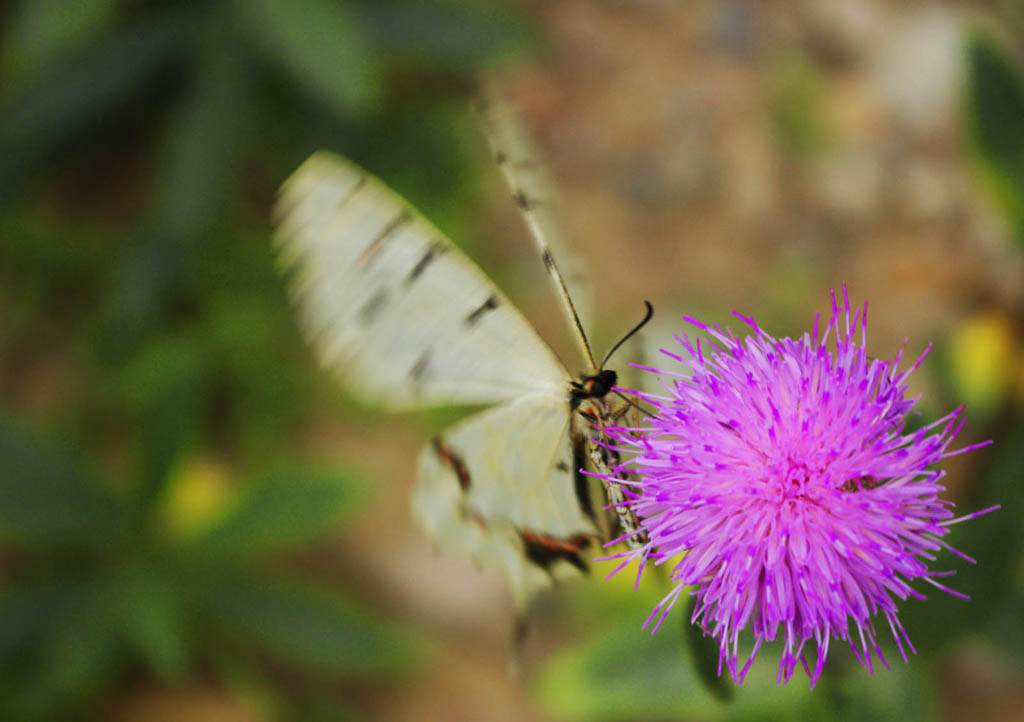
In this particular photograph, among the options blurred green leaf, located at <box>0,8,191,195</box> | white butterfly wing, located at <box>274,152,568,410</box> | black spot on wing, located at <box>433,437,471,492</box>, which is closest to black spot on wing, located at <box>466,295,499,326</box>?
white butterfly wing, located at <box>274,152,568,410</box>

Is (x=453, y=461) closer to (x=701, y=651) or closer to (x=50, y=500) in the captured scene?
(x=701, y=651)

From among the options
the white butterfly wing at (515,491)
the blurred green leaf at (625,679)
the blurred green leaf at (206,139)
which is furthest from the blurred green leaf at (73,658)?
the white butterfly wing at (515,491)

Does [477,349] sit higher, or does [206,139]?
[206,139]

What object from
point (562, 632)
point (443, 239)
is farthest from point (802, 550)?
point (562, 632)

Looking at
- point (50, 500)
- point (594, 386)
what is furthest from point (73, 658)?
point (594, 386)

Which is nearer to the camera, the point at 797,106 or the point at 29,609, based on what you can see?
the point at 29,609

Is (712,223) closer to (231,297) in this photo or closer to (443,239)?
(231,297)

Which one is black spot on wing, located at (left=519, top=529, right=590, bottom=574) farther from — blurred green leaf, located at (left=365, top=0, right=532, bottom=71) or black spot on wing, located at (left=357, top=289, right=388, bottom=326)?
blurred green leaf, located at (left=365, top=0, right=532, bottom=71)
